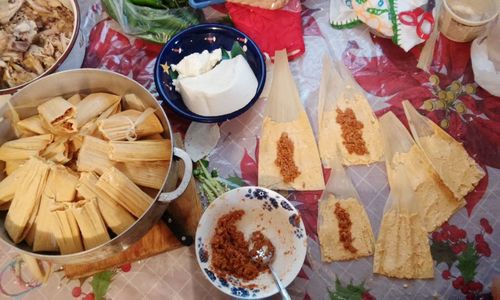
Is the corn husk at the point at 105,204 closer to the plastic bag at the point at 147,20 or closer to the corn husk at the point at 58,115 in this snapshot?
the corn husk at the point at 58,115

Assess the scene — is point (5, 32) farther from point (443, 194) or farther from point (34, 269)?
point (443, 194)

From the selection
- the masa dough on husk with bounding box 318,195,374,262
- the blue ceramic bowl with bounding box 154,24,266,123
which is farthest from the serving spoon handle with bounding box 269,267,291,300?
the blue ceramic bowl with bounding box 154,24,266,123

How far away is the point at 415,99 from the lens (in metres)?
1.07

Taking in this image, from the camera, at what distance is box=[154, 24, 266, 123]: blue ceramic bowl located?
100 centimetres

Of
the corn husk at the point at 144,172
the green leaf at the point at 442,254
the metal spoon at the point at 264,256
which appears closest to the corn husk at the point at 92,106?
the corn husk at the point at 144,172

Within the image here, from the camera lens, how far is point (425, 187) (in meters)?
0.98

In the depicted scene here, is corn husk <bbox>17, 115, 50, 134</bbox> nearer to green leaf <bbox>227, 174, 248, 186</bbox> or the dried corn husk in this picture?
the dried corn husk

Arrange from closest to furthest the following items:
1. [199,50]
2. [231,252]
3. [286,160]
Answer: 1. [231,252]
2. [286,160]
3. [199,50]

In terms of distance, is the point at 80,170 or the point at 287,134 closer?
the point at 80,170

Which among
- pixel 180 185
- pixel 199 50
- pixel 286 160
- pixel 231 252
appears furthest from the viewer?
pixel 199 50

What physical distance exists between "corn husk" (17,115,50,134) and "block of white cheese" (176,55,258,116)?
0.28 metres

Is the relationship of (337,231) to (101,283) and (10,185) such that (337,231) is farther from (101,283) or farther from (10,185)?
(10,185)


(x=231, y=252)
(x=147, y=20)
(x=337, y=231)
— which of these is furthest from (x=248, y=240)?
(x=147, y=20)

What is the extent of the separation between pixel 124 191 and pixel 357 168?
0.48 metres
